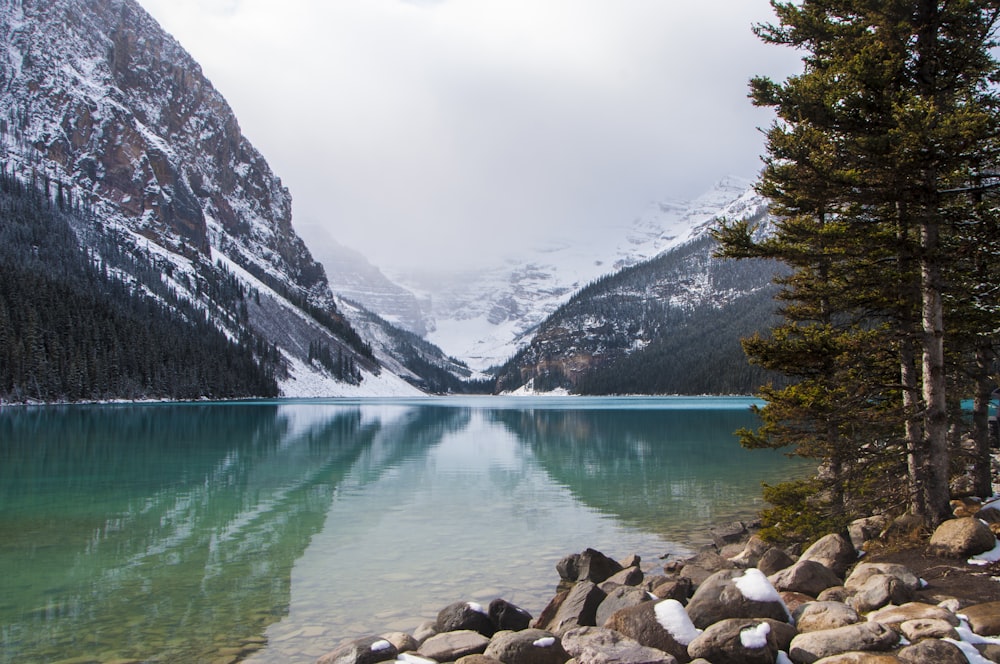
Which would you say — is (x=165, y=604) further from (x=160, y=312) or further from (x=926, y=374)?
(x=160, y=312)

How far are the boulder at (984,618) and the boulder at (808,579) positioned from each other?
275 centimetres

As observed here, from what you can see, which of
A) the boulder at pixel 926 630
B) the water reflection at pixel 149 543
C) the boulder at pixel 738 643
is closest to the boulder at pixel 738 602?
the boulder at pixel 738 643

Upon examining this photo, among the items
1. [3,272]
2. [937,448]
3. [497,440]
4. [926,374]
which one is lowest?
[497,440]

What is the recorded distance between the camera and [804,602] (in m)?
11.1

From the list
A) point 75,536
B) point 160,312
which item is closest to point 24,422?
point 75,536

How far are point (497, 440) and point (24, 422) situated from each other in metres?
46.9

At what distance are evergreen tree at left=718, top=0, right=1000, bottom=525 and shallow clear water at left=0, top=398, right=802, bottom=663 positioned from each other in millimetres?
6822

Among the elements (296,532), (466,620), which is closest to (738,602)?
(466,620)

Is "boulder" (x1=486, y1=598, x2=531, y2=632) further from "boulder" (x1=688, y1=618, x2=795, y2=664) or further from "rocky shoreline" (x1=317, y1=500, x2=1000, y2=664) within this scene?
"boulder" (x1=688, y1=618, x2=795, y2=664)

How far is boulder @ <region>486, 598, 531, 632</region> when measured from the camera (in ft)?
38.9

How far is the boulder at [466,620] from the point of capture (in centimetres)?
1162

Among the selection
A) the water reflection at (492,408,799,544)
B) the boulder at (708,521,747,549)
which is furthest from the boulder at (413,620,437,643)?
the water reflection at (492,408,799,544)

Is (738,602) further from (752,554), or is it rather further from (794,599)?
(752,554)

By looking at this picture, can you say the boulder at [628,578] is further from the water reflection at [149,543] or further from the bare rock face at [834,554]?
the water reflection at [149,543]
